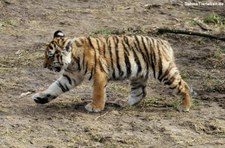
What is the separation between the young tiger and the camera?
7.08m

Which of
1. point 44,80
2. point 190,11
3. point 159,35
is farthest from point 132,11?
point 44,80

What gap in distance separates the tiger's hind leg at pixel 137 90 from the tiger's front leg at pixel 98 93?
480mm

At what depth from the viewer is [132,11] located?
12.6 metres

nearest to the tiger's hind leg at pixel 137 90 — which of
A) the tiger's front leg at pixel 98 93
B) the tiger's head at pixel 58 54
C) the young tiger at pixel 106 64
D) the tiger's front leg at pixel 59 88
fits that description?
the young tiger at pixel 106 64

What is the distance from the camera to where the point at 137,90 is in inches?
295

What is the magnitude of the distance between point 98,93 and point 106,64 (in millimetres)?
374

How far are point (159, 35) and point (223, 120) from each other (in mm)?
4071

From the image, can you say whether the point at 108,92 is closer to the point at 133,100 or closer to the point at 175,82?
the point at 133,100

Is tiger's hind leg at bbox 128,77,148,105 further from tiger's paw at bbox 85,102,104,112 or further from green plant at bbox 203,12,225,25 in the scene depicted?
green plant at bbox 203,12,225,25

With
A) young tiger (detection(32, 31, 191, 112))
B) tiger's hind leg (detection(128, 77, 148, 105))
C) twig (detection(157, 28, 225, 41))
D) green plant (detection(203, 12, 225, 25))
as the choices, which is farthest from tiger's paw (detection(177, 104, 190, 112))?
green plant (detection(203, 12, 225, 25))

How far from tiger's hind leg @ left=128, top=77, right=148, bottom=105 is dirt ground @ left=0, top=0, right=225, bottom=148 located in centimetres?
10

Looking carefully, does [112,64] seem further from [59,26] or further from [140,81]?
[59,26]

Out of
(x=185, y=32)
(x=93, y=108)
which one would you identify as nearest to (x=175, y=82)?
(x=93, y=108)

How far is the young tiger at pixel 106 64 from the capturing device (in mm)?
7082
